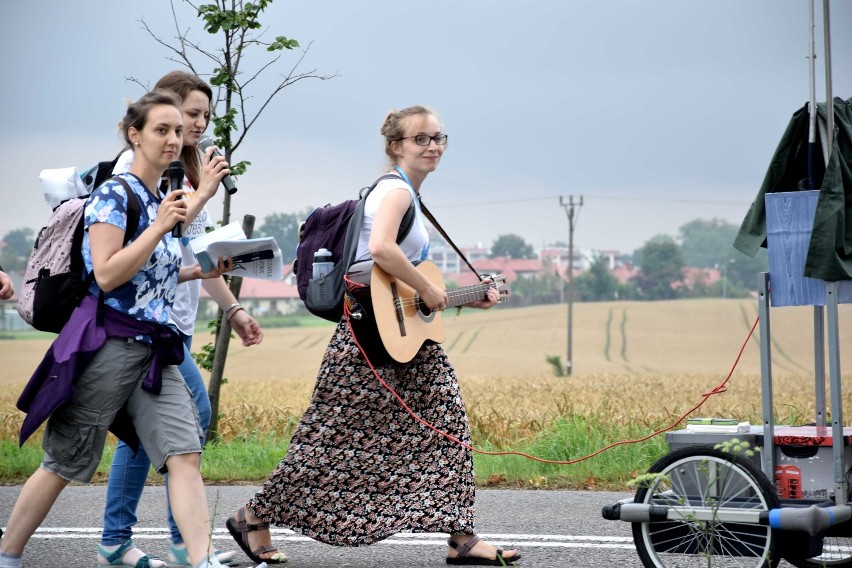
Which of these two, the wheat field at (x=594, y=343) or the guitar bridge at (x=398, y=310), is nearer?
the guitar bridge at (x=398, y=310)

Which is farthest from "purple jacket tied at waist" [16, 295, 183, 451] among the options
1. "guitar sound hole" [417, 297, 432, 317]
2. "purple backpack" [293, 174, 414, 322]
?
"guitar sound hole" [417, 297, 432, 317]

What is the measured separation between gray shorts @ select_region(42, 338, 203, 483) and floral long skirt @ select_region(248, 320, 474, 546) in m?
0.75

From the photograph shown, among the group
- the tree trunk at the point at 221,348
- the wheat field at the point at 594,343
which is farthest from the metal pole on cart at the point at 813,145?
the wheat field at the point at 594,343

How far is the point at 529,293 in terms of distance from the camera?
112312 millimetres

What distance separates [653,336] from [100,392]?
85.7m

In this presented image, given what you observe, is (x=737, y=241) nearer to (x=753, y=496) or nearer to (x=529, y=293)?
(x=753, y=496)

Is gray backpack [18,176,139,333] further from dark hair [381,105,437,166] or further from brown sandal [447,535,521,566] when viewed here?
brown sandal [447,535,521,566]

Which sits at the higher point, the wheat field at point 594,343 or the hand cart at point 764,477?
the hand cart at point 764,477

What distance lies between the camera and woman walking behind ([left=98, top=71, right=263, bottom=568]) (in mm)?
5078

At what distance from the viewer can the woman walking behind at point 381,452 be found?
4.97m

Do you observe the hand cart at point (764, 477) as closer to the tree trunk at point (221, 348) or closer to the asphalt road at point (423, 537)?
the asphalt road at point (423, 537)

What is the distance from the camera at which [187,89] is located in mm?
5074

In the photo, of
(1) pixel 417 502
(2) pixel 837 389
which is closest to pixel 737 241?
(2) pixel 837 389

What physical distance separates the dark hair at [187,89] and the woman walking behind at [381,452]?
2.53 ft
